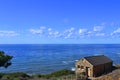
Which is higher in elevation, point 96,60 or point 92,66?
point 96,60

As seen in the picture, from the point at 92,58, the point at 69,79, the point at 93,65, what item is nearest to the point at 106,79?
the point at 69,79

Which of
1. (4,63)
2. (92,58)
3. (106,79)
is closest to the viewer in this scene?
(106,79)

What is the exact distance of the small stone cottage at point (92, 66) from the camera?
4625cm

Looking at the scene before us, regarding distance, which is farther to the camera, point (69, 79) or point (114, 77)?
point (69, 79)

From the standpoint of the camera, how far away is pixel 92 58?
160 ft

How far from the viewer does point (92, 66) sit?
150 feet

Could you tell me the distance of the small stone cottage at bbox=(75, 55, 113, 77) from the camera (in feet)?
152

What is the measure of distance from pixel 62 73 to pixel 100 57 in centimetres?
811

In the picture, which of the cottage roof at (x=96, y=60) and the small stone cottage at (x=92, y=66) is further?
the cottage roof at (x=96, y=60)

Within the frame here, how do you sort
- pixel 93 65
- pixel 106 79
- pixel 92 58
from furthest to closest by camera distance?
pixel 92 58 < pixel 93 65 < pixel 106 79

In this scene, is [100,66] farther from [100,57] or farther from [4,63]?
[4,63]

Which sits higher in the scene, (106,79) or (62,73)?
(106,79)

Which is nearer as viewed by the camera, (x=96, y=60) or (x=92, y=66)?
(x=92, y=66)

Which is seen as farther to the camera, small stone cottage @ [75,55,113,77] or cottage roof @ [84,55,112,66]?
cottage roof @ [84,55,112,66]
